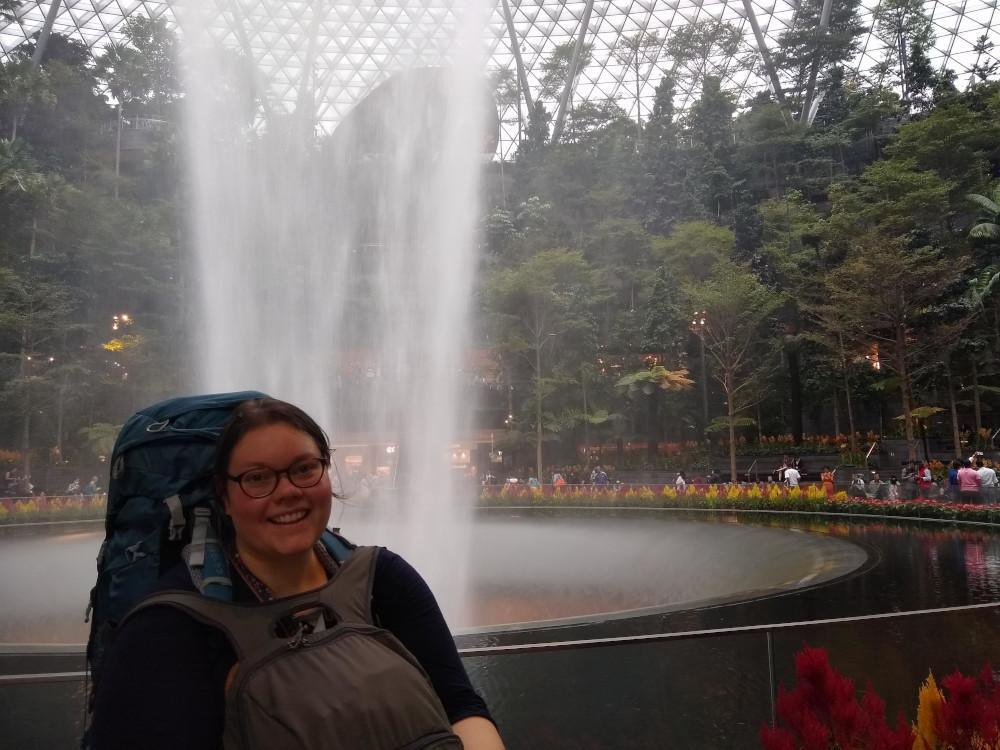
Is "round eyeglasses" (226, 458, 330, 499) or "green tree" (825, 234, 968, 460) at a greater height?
"green tree" (825, 234, 968, 460)

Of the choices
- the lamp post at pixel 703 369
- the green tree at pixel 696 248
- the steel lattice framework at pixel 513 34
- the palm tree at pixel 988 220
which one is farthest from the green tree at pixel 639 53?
the palm tree at pixel 988 220

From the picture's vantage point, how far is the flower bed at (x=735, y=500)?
52.1 feet

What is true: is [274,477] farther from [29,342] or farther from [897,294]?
[29,342]

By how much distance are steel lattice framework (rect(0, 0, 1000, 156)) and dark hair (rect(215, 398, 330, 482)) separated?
194 feet

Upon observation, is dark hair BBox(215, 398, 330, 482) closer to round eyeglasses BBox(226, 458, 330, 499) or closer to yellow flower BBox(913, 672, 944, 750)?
round eyeglasses BBox(226, 458, 330, 499)

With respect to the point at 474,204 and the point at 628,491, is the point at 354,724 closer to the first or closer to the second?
the point at 474,204

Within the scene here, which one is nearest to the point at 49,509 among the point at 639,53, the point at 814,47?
the point at 814,47

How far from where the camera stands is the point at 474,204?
19.0 metres

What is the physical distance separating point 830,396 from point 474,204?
2820cm

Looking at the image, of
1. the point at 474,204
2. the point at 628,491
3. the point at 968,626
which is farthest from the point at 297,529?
the point at 628,491

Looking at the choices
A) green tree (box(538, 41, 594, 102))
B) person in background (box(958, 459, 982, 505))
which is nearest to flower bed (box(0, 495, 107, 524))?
person in background (box(958, 459, 982, 505))

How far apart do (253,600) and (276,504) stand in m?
0.19

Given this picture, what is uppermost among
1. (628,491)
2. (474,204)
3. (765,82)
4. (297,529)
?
(765,82)

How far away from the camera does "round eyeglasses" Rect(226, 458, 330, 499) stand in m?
1.50
